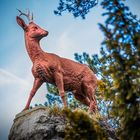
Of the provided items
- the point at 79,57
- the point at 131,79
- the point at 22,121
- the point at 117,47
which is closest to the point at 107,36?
the point at 117,47

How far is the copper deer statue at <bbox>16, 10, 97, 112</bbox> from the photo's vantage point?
11.1 metres

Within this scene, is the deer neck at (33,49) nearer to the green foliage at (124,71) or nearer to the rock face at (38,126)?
the rock face at (38,126)

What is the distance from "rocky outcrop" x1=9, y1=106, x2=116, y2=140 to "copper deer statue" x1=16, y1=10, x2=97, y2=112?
0.63 metres

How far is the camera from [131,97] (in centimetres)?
567

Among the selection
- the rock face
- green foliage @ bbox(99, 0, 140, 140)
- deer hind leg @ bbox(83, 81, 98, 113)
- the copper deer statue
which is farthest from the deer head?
green foliage @ bbox(99, 0, 140, 140)

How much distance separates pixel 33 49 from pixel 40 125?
2.96m

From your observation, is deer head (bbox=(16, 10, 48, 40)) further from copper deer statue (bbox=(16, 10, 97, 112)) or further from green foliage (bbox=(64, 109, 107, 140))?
green foliage (bbox=(64, 109, 107, 140))

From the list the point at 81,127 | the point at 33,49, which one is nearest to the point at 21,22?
the point at 33,49

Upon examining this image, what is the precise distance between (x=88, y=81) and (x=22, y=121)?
9.86 ft

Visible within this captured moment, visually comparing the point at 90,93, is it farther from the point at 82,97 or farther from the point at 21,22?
the point at 21,22

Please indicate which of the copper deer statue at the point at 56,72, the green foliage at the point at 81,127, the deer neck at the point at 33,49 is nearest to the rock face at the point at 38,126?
the copper deer statue at the point at 56,72

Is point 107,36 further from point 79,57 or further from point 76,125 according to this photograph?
point 79,57

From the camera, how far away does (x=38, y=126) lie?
9727 mm

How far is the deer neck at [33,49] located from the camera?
1145 cm
